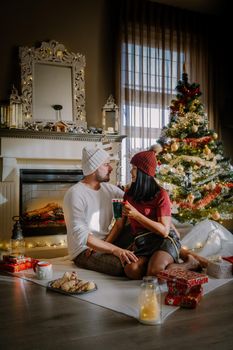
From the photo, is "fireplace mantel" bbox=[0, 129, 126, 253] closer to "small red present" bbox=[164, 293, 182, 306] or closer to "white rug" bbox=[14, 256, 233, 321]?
"white rug" bbox=[14, 256, 233, 321]

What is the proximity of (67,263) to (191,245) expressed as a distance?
1329 millimetres

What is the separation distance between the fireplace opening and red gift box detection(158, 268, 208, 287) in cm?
233

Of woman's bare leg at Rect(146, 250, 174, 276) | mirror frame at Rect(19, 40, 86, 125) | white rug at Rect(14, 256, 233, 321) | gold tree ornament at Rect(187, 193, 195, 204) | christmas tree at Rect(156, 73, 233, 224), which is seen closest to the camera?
white rug at Rect(14, 256, 233, 321)

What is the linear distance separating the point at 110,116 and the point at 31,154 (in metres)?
1.10

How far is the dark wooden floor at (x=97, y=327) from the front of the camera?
71.9 inches

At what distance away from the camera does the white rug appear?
90.5 inches

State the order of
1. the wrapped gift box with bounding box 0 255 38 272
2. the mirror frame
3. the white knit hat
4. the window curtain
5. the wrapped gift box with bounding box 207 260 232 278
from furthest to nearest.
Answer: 1. the window curtain
2. the mirror frame
3. the white knit hat
4. the wrapped gift box with bounding box 0 255 38 272
5. the wrapped gift box with bounding box 207 260 232 278

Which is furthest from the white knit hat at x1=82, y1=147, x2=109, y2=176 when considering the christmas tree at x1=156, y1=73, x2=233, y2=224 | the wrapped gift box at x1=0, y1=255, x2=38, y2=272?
the christmas tree at x1=156, y1=73, x2=233, y2=224

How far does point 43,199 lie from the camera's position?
474 centimetres

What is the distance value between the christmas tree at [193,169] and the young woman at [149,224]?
4.85 feet

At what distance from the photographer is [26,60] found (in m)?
4.68

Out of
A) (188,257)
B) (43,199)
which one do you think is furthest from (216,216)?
(43,199)

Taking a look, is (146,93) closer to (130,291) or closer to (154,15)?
(154,15)

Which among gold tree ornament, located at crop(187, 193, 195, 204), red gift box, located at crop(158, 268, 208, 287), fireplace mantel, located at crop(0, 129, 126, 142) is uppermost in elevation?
fireplace mantel, located at crop(0, 129, 126, 142)
